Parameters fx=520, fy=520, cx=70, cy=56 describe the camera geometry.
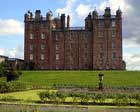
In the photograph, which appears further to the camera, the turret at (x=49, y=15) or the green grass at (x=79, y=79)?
the turret at (x=49, y=15)

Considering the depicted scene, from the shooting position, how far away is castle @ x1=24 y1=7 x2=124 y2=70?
99375mm

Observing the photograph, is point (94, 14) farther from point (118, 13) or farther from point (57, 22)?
point (57, 22)

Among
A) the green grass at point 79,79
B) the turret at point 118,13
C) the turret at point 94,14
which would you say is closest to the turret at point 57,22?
the turret at point 94,14

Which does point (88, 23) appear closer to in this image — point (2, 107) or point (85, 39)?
point (85, 39)

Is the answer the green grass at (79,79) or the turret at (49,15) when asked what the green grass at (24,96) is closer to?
the green grass at (79,79)

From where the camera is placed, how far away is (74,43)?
101625mm

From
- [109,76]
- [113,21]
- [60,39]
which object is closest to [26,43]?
[60,39]

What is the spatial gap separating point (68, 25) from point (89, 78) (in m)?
33.2

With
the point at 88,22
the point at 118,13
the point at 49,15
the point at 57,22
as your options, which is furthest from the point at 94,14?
the point at 57,22

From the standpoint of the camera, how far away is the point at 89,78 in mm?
73000

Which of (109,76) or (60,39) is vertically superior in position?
(60,39)

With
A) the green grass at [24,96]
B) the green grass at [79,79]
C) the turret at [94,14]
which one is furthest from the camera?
the turret at [94,14]

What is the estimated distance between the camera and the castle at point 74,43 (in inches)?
3912

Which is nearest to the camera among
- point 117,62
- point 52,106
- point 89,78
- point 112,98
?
point 52,106
